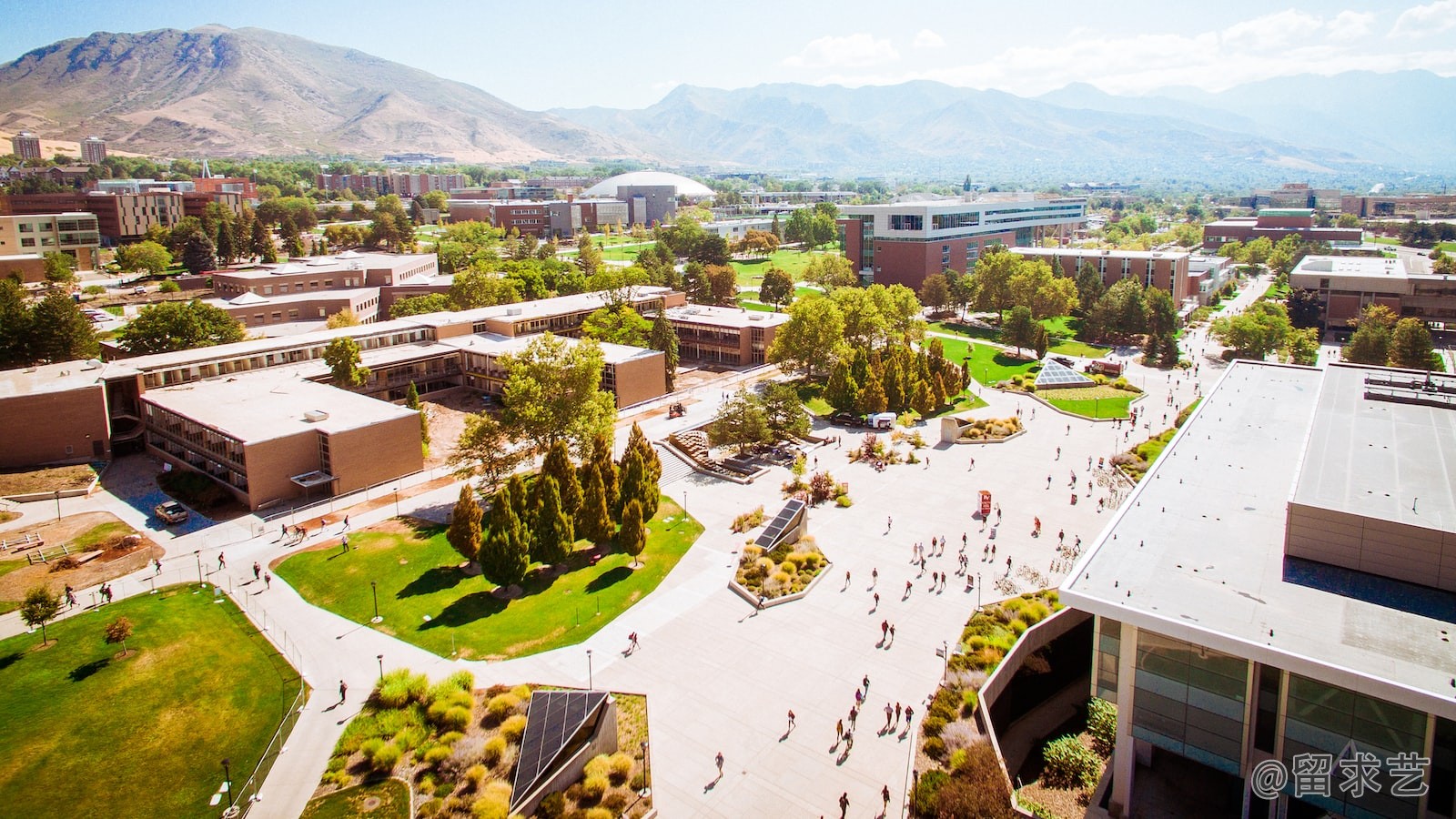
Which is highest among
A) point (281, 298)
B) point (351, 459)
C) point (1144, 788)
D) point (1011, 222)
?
point (1011, 222)

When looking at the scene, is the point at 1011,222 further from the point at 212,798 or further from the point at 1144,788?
the point at 212,798

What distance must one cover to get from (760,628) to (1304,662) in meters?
16.8

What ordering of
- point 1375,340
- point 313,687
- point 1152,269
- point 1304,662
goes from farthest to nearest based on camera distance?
point 1152,269 < point 1375,340 < point 313,687 < point 1304,662

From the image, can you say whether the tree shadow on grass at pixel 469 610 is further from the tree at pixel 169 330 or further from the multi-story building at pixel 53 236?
the multi-story building at pixel 53 236

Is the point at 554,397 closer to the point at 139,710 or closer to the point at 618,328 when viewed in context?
the point at 139,710

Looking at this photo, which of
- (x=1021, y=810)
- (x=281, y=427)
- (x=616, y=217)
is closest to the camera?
(x=1021, y=810)

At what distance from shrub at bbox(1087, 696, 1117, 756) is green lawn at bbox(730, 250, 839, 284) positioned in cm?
9342

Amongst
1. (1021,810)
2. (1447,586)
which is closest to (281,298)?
(1021,810)

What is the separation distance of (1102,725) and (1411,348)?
5946 centimetres

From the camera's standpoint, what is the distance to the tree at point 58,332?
56750 mm

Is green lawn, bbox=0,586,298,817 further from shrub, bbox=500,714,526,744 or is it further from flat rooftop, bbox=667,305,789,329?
flat rooftop, bbox=667,305,789,329

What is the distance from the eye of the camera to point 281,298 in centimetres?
8112

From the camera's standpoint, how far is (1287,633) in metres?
19.1

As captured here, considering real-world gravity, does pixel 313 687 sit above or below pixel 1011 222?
below
